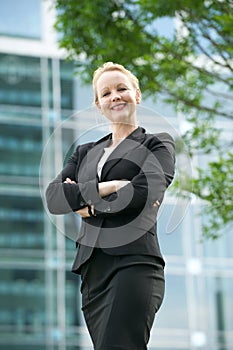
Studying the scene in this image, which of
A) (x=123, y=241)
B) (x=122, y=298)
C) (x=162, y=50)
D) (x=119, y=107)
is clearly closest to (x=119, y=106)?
(x=119, y=107)

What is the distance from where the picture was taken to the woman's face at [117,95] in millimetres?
3031

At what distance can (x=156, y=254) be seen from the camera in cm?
286

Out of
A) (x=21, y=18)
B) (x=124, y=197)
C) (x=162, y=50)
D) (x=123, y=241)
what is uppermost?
(x=21, y=18)

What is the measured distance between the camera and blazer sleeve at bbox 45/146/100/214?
2930mm

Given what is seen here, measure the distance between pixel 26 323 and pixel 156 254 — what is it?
9.48 metres

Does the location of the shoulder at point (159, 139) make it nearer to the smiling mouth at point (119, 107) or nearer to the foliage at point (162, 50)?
the smiling mouth at point (119, 107)

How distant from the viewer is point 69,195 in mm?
2973

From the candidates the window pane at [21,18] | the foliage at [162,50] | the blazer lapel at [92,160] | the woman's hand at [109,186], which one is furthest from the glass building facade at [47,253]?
the woman's hand at [109,186]

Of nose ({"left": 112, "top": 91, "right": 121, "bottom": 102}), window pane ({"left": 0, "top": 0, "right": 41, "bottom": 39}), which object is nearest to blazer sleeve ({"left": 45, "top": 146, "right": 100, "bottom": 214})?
nose ({"left": 112, "top": 91, "right": 121, "bottom": 102})

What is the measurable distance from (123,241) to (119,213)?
0.31 feet

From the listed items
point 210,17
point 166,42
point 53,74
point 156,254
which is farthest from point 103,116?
point 53,74

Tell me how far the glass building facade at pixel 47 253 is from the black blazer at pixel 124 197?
8607 mm

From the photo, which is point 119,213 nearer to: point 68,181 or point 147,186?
point 147,186

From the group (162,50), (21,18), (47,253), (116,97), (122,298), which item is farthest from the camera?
(21,18)
